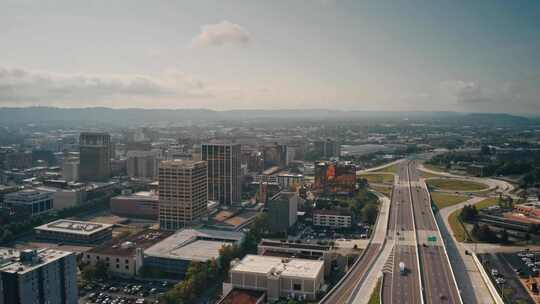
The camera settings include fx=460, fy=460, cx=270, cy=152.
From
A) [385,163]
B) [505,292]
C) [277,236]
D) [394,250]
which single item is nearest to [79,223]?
[277,236]

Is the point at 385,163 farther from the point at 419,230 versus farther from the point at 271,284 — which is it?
the point at 271,284

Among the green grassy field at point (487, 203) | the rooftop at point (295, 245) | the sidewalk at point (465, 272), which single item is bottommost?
the sidewalk at point (465, 272)

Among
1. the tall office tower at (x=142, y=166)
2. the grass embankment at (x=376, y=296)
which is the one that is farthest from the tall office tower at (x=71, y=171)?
the grass embankment at (x=376, y=296)

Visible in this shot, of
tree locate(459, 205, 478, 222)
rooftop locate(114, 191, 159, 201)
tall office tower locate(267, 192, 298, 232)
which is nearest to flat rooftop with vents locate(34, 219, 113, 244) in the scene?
rooftop locate(114, 191, 159, 201)

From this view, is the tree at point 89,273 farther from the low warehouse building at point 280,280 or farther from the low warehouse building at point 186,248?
the low warehouse building at point 280,280

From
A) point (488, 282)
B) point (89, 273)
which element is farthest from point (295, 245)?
point (89, 273)
